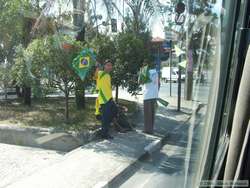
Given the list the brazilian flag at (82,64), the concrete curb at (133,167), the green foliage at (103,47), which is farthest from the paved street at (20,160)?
the green foliage at (103,47)

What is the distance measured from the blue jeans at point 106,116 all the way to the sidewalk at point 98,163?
318 mm

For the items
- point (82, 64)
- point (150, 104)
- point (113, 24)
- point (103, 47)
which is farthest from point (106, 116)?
point (113, 24)

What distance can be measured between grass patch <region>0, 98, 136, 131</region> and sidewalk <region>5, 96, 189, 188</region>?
1.27 metres

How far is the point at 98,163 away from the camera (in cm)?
813

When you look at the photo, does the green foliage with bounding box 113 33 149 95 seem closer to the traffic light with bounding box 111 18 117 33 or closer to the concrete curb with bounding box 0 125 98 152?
the traffic light with bounding box 111 18 117 33

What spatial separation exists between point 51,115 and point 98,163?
5.05m

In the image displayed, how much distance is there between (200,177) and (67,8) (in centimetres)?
1138

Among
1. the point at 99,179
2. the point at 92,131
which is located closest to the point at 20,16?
the point at 92,131

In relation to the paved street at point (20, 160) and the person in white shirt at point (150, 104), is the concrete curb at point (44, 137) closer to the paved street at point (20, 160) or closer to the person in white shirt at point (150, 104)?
the paved street at point (20, 160)

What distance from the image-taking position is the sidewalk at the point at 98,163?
6.87m

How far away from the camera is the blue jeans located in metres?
10.3

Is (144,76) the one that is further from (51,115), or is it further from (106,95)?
(51,115)

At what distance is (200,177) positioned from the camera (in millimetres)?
2299

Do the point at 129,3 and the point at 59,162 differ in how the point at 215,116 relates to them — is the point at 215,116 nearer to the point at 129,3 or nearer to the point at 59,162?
the point at 59,162
